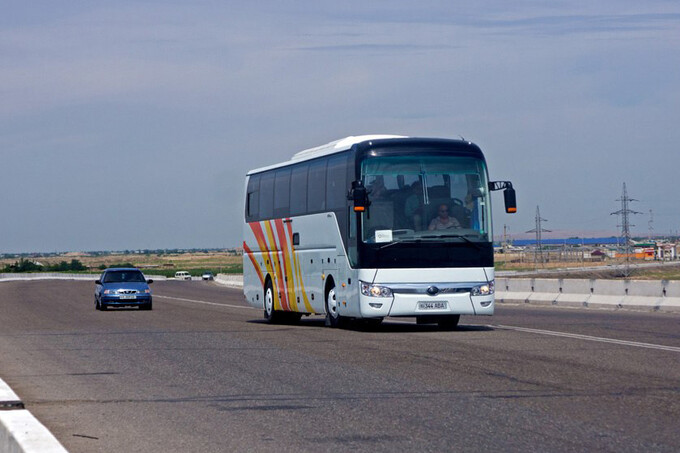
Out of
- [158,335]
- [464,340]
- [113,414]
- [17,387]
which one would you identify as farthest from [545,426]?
[158,335]

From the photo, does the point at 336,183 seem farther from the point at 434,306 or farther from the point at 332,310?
the point at 434,306

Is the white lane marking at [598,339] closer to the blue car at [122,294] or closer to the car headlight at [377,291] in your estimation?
the car headlight at [377,291]

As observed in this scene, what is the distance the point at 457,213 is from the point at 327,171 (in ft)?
10.2

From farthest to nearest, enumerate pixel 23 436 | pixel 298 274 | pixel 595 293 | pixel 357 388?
pixel 595 293
pixel 298 274
pixel 357 388
pixel 23 436

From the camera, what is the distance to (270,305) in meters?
27.5

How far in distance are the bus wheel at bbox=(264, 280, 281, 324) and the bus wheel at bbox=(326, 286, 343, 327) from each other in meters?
3.85

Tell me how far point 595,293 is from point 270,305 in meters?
9.64

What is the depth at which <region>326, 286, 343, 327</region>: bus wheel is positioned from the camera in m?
23.0

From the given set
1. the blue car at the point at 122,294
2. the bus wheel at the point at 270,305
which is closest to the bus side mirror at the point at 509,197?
the bus wheel at the point at 270,305

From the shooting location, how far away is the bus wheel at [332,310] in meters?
23.0

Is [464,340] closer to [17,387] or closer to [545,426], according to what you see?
[17,387]

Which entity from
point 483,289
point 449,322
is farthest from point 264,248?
point 483,289

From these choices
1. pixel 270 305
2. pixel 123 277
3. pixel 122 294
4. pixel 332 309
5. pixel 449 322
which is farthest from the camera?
pixel 123 277

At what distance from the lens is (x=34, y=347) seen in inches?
755
